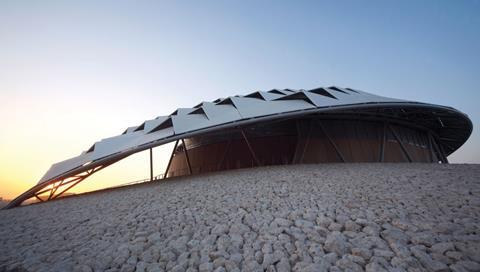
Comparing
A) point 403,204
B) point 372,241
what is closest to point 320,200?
point 403,204

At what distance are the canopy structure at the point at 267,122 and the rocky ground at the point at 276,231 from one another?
472 centimetres

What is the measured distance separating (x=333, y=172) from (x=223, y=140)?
8.41 metres

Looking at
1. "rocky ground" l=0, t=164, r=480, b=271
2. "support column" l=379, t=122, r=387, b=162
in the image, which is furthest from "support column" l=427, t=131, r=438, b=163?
"rocky ground" l=0, t=164, r=480, b=271

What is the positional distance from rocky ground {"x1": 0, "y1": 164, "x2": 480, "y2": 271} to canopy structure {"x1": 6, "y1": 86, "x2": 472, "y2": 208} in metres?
4.72

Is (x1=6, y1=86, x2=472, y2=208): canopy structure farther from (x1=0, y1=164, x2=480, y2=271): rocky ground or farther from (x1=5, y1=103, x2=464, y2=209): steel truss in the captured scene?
(x1=0, y1=164, x2=480, y2=271): rocky ground

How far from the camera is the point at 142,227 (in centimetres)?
593

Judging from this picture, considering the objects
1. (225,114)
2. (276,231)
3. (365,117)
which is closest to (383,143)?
(365,117)

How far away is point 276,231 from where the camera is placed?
4863mm

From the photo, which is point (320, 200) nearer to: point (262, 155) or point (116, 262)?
point (116, 262)

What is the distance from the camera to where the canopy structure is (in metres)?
12.6

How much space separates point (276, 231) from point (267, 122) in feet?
33.6

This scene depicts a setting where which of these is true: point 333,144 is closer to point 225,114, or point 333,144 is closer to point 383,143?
point 383,143

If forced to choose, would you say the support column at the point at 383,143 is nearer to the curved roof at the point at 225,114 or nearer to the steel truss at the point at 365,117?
the steel truss at the point at 365,117

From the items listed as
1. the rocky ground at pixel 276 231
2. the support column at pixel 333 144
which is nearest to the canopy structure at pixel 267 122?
the support column at pixel 333 144
